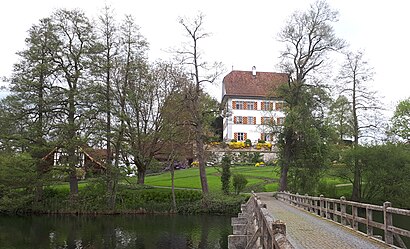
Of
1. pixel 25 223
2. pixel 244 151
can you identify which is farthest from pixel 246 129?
pixel 25 223

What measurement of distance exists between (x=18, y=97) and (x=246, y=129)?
41.2 meters

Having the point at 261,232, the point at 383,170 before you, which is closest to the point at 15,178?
the point at 261,232

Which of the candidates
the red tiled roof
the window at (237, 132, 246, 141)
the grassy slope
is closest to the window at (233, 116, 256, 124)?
the window at (237, 132, 246, 141)

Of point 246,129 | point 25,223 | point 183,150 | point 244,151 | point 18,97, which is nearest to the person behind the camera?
point 25,223

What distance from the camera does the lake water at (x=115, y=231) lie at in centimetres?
2295

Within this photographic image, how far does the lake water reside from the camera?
23.0m

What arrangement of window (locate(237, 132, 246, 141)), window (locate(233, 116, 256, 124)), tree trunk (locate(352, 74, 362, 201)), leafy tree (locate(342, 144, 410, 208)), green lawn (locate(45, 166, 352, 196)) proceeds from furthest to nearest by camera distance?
1. window (locate(233, 116, 256, 124))
2. window (locate(237, 132, 246, 141))
3. green lawn (locate(45, 166, 352, 196))
4. tree trunk (locate(352, 74, 362, 201))
5. leafy tree (locate(342, 144, 410, 208))

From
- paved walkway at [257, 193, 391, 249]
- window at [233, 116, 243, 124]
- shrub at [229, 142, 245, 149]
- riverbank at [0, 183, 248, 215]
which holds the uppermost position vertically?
window at [233, 116, 243, 124]

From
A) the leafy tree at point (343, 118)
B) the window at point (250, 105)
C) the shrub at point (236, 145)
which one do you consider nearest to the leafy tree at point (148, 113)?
the leafy tree at point (343, 118)

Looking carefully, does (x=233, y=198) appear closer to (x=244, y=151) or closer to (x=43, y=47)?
(x=43, y=47)

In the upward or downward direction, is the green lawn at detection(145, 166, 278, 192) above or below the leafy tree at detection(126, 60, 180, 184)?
below

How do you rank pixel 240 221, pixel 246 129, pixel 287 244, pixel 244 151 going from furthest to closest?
pixel 246 129 < pixel 244 151 < pixel 240 221 < pixel 287 244

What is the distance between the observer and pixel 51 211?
125 ft

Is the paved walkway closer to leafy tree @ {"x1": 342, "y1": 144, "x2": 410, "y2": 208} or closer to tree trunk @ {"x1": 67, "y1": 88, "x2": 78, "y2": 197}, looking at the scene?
tree trunk @ {"x1": 67, "y1": 88, "x2": 78, "y2": 197}
